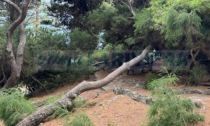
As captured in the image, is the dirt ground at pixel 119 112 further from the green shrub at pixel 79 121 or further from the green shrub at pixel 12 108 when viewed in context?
the green shrub at pixel 79 121

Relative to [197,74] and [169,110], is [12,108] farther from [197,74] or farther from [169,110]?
[197,74]

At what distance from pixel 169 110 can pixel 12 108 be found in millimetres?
3272

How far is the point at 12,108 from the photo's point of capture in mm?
6996

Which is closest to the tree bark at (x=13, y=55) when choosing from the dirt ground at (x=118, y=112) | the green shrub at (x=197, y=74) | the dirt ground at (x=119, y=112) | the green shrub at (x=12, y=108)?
the dirt ground at (x=118, y=112)

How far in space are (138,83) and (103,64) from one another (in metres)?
3.03

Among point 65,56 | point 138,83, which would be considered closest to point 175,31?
point 138,83

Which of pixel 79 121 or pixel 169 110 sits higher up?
pixel 169 110

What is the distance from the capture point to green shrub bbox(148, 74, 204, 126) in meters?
5.28

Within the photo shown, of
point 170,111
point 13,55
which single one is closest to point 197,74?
point 170,111

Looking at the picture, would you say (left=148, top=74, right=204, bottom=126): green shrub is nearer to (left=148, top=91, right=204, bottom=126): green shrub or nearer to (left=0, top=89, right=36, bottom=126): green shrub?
(left=148, top=91, right=204, bottom=126): green shrub

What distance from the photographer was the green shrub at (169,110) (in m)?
Result: 5.28

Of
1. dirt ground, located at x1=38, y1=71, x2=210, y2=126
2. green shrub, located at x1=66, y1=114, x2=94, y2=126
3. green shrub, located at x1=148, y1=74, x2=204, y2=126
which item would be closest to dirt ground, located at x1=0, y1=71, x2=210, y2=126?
dirt ground, located at x1=38, y1=71, x2=210, y2=126

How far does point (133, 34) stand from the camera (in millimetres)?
11891

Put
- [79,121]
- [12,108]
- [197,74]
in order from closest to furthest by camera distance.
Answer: [79,121]
[12,108]
[197,74]
